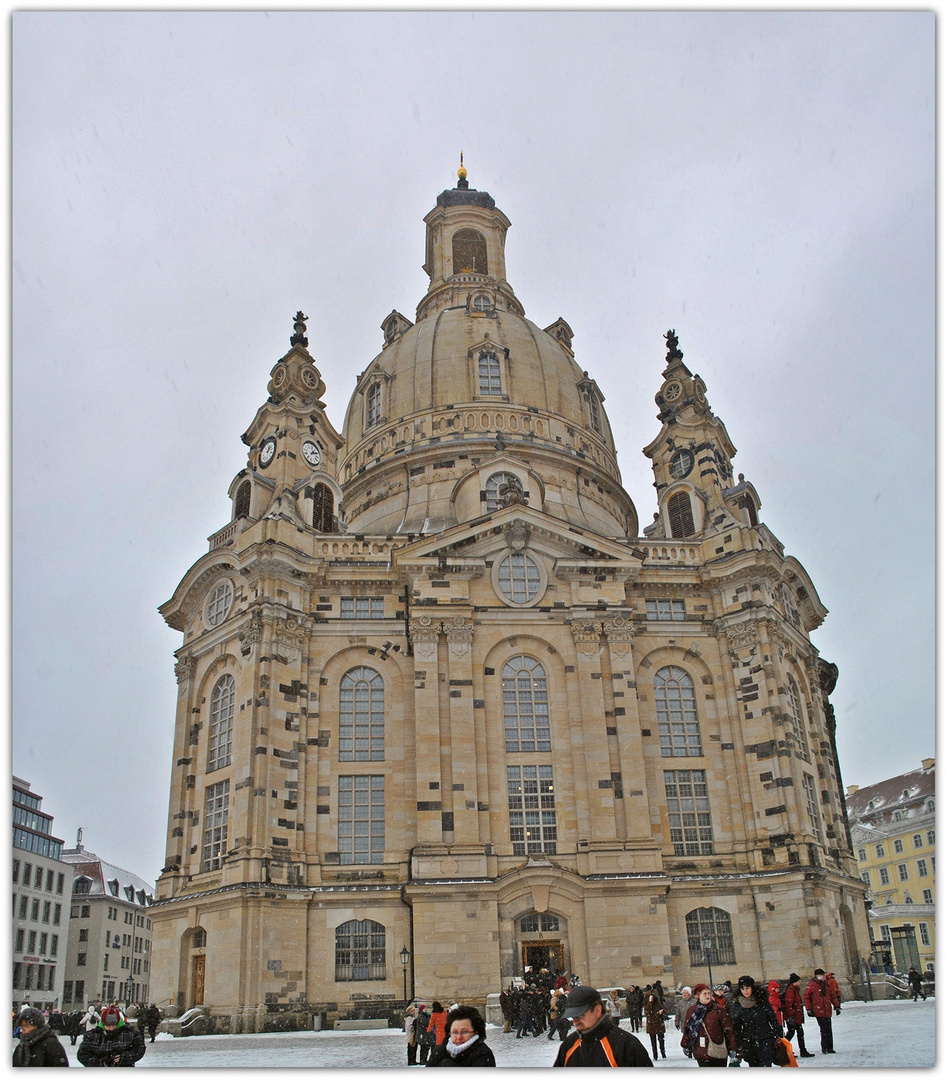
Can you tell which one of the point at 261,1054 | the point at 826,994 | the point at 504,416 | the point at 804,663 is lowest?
the point at 261,1054

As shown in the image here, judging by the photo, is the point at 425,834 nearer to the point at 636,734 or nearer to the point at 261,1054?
the point at 636,734

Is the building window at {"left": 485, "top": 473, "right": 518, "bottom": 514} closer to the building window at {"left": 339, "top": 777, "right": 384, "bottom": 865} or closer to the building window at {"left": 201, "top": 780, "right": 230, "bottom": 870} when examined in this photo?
the building window at {"left": 339, "top": 777, "right": 384, "bottom": 865}

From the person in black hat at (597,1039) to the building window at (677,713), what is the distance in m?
34.8

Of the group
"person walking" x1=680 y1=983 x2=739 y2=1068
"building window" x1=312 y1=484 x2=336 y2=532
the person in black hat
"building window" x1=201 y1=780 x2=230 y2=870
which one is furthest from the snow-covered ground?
"building window" x1=312 y1=484 x2=336 y2=532

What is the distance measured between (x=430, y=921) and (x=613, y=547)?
17257 mm

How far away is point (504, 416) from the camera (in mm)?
53000

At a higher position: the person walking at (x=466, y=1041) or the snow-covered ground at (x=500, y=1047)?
the person walking at (x=466, y=1041)

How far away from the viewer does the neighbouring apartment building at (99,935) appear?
6962 cm

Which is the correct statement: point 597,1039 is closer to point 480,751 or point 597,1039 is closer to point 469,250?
point 480,751

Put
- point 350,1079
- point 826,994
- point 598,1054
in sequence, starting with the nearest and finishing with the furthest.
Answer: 1. point 598,1054
2. point 350,1079
3. point 826,994

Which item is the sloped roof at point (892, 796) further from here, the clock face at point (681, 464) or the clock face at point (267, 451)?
the clock face at point (267, 451)

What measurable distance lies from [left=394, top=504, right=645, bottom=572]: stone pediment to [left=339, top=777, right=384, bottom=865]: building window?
10213 millimetres

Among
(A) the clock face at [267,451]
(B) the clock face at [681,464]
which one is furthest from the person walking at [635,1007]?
(A) the clock face at [267,451]

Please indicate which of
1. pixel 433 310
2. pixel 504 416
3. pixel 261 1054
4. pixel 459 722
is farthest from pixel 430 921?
pixel 433 310
